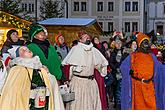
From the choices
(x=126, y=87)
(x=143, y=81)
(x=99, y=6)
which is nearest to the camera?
(x=143, y=81)

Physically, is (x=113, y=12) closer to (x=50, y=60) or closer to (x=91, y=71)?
(x=91, y=71)

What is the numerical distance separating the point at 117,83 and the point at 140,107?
4597 mm

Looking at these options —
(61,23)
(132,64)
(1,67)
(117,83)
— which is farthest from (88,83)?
(61,23)

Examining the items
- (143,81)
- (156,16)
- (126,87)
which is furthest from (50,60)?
(156,16)

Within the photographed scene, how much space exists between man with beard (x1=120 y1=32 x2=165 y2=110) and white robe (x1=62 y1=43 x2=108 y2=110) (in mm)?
574

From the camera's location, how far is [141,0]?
2598 inches

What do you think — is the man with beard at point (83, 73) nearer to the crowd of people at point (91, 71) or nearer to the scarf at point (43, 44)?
the crowd of people at point (91, 71)

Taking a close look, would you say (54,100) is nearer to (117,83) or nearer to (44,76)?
(44,76)

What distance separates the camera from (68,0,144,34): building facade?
65.8 metres

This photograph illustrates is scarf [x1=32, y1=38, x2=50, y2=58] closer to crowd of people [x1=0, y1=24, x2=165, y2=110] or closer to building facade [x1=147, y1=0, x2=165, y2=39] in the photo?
crowd of people [x1=0, y1=24, x2=165, y2=110]

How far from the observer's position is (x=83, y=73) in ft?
29.0

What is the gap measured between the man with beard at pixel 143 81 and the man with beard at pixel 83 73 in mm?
575

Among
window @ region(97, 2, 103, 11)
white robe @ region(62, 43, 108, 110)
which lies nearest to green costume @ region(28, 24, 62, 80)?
white robe @ region(62, 43, 108, 110)

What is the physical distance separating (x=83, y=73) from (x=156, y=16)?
219ft
